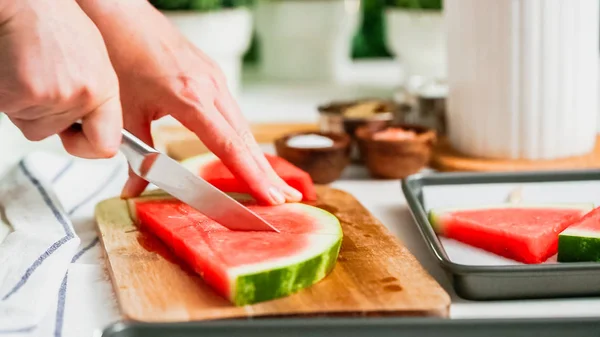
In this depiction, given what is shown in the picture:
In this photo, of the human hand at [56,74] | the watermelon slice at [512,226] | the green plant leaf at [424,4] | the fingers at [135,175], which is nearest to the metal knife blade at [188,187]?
the human hand at [56,74]

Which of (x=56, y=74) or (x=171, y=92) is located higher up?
(x=56, y=74)

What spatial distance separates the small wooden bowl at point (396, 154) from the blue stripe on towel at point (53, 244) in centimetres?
70

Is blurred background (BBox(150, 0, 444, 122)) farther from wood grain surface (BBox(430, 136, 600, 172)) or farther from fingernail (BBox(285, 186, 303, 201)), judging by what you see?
fingernail (BBox(285, 186, 303, 201))

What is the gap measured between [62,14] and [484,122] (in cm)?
106

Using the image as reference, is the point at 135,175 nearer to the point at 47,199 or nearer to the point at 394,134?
the point at 47,199

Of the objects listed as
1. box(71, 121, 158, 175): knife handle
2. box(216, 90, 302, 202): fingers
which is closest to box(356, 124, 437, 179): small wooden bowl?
box(216, 90, 302, 202): fingers

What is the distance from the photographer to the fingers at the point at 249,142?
4.85 ft

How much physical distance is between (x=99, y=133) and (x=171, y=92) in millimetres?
324

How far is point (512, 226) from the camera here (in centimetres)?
132

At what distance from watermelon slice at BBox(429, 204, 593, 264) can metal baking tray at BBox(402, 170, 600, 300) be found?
0.07ft

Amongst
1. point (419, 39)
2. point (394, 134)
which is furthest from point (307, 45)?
point (394, 134)

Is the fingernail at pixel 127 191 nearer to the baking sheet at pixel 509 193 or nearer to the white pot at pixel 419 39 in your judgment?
the baking sheet at pixel 509 193

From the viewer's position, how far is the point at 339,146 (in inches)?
70.4

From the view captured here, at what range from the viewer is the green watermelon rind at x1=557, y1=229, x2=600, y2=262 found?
1207mm
